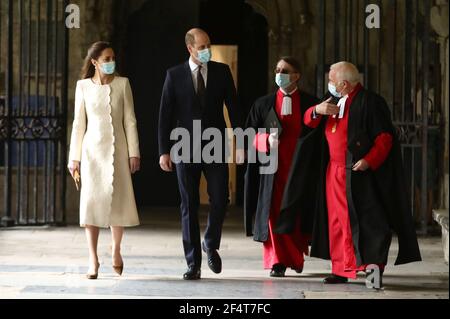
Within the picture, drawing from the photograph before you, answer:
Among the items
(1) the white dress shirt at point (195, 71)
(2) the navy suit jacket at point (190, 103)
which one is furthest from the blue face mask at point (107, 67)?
(1) the white dress shirt at point (195, 71)

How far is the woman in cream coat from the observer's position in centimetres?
800

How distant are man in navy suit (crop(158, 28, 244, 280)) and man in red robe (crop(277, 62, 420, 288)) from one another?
26.5 inches

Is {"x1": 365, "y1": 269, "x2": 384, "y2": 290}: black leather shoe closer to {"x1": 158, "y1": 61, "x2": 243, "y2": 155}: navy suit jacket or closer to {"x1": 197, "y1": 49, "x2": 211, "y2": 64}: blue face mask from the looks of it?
{"x1": 158, "y1": 61, "x2": 243, "y2": 155}: navy suit jacket

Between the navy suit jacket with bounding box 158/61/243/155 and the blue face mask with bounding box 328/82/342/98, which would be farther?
the navy suit jacket with bounding box 158/61/243/155

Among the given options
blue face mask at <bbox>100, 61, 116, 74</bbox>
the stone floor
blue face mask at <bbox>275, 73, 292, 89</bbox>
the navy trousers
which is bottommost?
the stone floor

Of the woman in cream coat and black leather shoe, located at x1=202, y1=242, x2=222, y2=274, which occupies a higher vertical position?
the woman in cream coat

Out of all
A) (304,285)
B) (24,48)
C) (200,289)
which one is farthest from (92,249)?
(24,48)

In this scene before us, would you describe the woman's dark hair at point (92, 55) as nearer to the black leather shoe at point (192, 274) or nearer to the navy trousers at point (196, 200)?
the navy trousers at point (196, 200)

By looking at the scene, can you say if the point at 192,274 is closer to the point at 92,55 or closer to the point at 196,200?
the point at 196,200

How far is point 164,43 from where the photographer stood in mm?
15883
